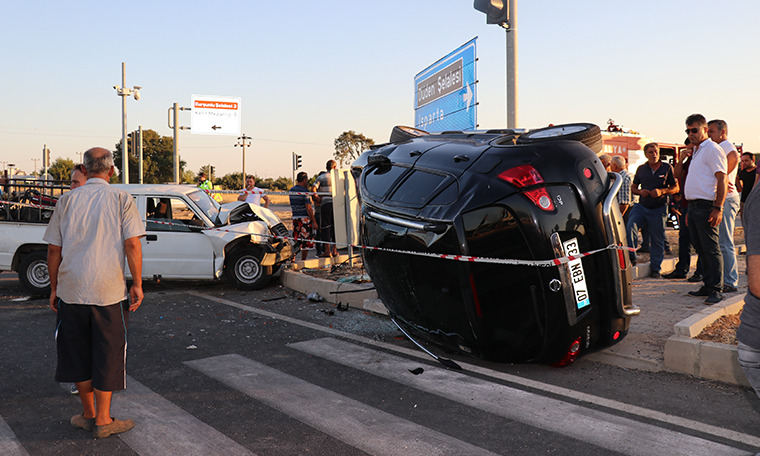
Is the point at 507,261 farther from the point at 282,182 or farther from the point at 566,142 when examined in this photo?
the point at 282,182

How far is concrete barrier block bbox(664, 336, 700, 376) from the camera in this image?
13.9 ft

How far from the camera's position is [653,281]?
7969mm

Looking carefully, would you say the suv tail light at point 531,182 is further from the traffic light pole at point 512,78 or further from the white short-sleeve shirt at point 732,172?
the traffic light pole at point 512,78

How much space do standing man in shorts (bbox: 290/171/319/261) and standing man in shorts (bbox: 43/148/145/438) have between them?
702cm

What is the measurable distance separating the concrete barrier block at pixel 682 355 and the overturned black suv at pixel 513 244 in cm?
42

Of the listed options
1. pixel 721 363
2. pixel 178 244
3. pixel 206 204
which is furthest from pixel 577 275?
pixel 206 204

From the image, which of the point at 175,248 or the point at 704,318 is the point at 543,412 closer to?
the point at 704,318

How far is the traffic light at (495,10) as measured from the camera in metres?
7.71

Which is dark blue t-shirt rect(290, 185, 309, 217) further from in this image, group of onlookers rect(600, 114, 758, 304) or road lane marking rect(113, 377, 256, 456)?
road lane marking rect(113, 377, 256, 456)

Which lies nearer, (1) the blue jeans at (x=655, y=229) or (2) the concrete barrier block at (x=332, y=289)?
(2) the concrete barrier block at (x=332, y=289)

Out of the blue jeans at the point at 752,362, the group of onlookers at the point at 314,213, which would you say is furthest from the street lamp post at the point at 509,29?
the blue jeans at the point at 752,362

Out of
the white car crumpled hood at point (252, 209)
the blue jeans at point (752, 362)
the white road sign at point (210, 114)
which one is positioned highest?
the white road sign at point (210, 114)

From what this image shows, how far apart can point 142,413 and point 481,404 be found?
2272 mm

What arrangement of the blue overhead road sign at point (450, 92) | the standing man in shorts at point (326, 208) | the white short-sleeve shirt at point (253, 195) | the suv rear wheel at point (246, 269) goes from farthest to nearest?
1. the white short-sleeve shirt at point (253, 195)
2. the blue overhead road sign at point (450, 92)
3. the standing man in shorts at point (326, 208)
4. the suv rear wheel at point (246, 269)
